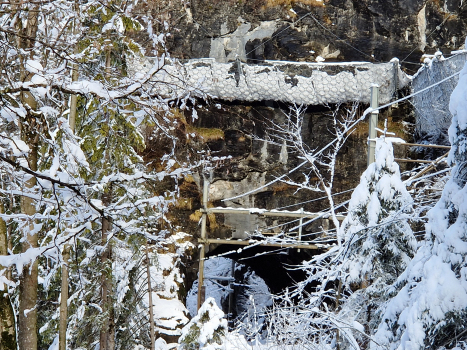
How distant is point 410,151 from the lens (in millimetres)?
16797

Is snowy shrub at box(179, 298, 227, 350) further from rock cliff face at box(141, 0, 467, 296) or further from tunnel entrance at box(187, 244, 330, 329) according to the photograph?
rock cliff face at box(141, 0, 467, 296)

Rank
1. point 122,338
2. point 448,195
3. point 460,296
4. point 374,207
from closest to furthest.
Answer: point 460,296 < point 448,195 < point 374,207 < point 122,338

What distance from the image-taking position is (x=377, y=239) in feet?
23.2

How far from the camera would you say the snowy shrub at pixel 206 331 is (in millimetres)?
9789

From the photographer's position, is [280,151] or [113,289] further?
[280,151]

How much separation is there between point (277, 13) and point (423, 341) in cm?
1481

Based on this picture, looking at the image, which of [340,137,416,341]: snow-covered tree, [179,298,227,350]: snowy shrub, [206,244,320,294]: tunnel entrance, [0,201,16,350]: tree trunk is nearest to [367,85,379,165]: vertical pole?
[340,137,416,341]: snow-covered tree

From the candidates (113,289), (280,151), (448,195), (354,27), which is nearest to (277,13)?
(354,27)

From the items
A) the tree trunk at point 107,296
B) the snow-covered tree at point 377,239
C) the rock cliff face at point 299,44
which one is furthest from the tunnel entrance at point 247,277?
the snow-covered tree at point 377,239

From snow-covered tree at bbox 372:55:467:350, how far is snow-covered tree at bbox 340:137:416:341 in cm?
244

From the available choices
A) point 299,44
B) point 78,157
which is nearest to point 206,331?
point 78,157

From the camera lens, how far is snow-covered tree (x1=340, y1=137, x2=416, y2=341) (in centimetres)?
696

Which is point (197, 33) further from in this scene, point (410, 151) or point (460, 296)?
point (460, 296)

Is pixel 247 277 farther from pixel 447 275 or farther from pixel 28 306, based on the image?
pixel 447 275
